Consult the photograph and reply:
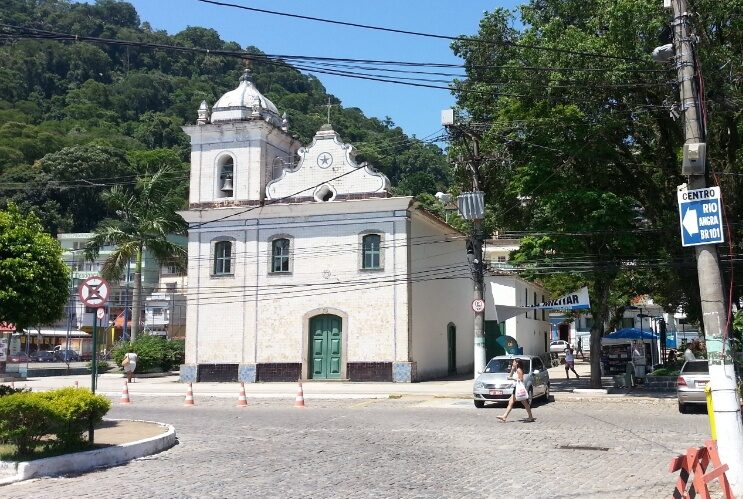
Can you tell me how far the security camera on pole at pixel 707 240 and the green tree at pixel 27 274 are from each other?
10048 millimetres

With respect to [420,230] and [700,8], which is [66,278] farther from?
[420,230]

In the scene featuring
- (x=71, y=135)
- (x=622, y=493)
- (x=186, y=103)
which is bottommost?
(x=622, y=493)

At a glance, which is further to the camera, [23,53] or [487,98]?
[23,53]

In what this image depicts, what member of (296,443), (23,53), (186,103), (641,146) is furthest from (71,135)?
(296,443)

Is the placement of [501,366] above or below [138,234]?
below

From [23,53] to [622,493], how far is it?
13110cm

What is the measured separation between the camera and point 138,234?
38906 millimetres

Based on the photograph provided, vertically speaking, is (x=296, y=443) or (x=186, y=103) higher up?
(x=186, y=103)

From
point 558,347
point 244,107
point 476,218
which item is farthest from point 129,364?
point 558,347

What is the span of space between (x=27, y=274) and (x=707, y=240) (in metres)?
10.2

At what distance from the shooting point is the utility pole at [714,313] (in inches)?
336

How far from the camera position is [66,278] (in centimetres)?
1300

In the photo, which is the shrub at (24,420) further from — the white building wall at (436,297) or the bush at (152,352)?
the bush at (152,352)

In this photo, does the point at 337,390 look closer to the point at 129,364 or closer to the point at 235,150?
the point at 129,364
